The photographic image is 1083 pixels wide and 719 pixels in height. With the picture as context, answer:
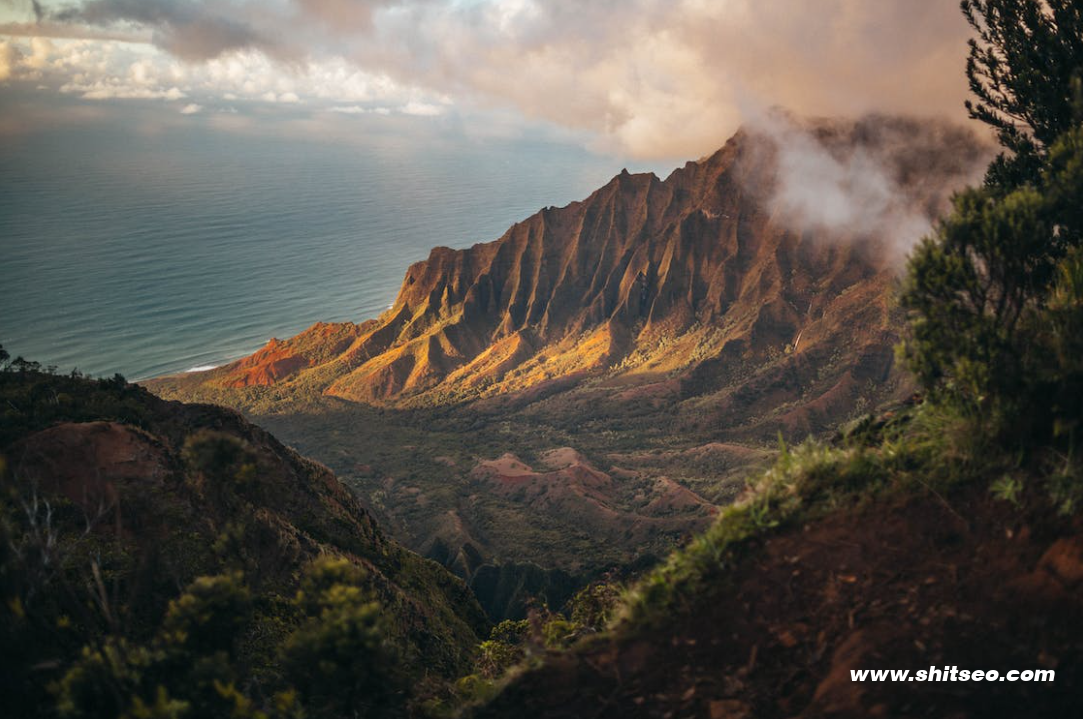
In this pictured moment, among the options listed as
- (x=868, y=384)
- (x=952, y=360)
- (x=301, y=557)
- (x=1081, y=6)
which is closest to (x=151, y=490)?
(x=301, y=557)

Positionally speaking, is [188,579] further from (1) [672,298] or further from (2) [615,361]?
(1) [672,298]

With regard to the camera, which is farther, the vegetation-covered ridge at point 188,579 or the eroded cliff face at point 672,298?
the eroded cliff face at point 672,298

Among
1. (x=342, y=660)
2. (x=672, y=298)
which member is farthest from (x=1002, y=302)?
(x=672, y=298)

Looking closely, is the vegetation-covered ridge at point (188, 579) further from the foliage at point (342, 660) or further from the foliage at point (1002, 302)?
the foliage at point (1002, 302)

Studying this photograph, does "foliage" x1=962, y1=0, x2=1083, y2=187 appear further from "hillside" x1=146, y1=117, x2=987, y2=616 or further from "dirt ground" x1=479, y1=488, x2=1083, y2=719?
"hillside" x1=146, y1=117, x2=987, y2=616

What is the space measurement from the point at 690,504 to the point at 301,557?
51000mm

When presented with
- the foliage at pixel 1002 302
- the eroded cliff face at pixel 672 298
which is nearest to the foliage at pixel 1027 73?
the foliage at pixel 1002 302

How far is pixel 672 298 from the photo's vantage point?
144m

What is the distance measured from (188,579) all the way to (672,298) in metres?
128

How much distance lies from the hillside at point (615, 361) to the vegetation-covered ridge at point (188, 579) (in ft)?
78.6

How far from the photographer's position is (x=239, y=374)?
152250 millimetres

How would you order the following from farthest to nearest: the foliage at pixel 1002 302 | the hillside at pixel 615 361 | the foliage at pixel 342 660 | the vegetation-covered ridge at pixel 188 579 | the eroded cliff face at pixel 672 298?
the eroded cliff face at pixel 672 298 < the hillside at pixel 615 361 < the foliage at pixel 342 660 < the foliage at pixel 1002 302 < the vegetation-covered ridge at pixel 188 579

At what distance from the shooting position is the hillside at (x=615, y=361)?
268 ft

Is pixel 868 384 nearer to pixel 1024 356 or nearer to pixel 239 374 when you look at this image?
pixel 1024 356
